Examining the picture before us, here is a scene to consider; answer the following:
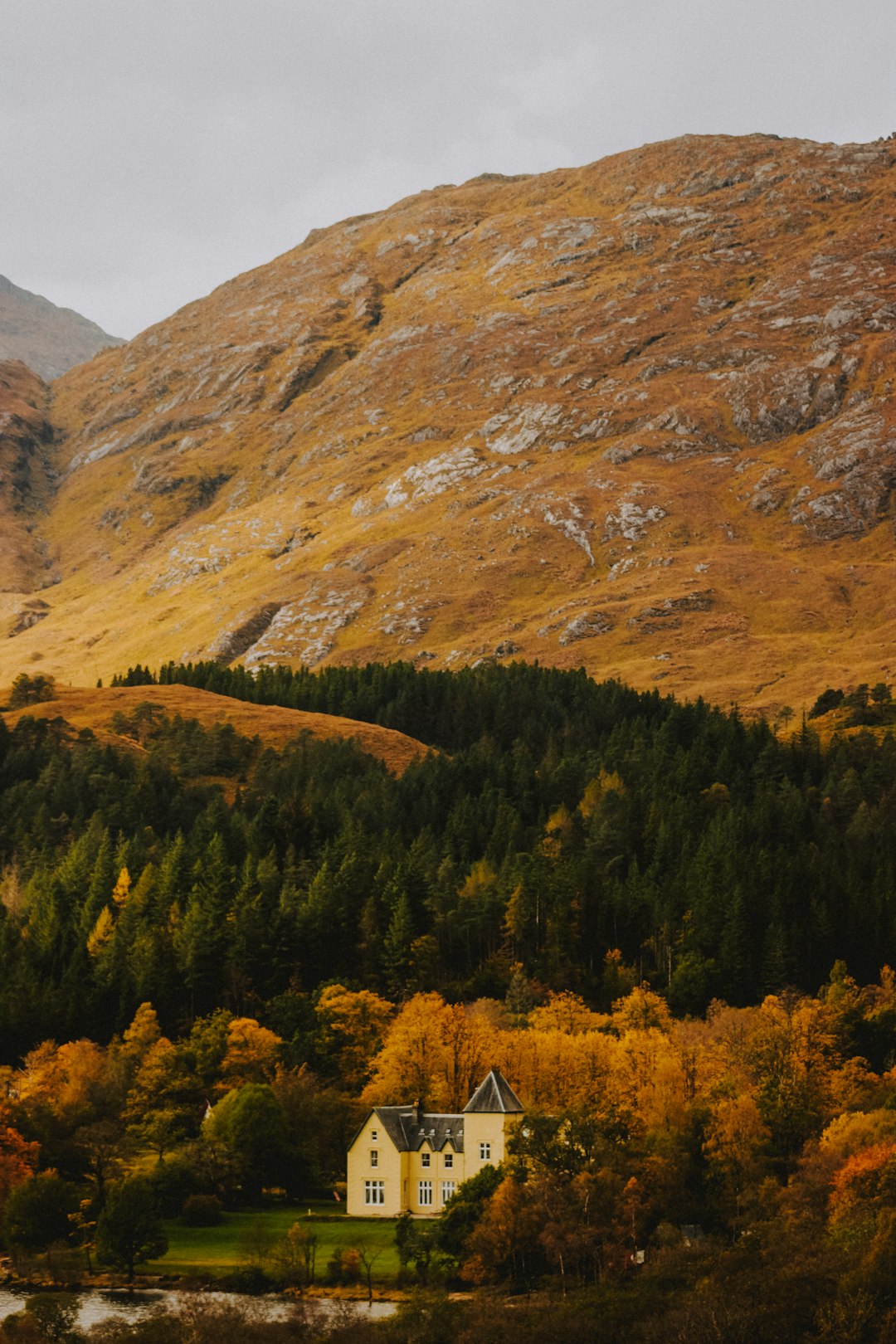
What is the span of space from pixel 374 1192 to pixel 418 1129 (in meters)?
5.25

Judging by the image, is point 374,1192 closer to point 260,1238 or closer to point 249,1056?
point 260,1238

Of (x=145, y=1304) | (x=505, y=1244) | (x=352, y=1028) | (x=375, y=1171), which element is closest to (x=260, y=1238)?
(x=145, y=1304)

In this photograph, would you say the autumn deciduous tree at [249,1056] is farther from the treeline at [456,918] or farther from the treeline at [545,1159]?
the treeline at [456,918]

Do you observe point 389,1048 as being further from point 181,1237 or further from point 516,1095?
point 181,1237

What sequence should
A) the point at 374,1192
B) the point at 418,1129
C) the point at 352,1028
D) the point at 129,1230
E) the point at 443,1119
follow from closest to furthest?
1. the point at 129,1230
2. the point at 374,1192
3. the point at 418,1129
4. the point at 443,1119
5. the point at 352,1028

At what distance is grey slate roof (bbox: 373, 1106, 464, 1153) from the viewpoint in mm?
102312

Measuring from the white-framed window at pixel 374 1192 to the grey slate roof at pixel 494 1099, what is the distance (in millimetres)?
7780

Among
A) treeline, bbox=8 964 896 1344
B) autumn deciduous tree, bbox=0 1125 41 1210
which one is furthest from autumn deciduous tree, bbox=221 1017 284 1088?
autumn deciduous tree, bbox=0 1125 41 1210

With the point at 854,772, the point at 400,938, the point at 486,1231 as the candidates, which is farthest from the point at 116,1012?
the point at 854,772

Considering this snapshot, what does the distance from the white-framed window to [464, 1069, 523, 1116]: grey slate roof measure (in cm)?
778

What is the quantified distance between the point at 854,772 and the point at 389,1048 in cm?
10552

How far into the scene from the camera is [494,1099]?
102m

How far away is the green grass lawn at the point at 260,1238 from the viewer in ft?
299

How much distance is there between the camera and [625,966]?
14188 cm
